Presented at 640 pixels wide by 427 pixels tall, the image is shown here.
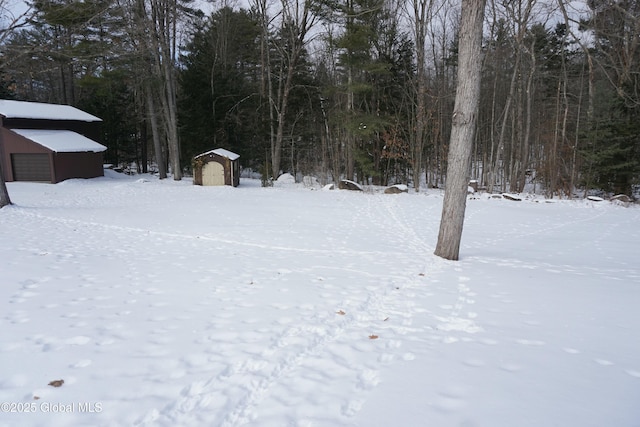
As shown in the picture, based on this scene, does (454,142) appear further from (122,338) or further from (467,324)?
(122,338)

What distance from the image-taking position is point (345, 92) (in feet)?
69.7

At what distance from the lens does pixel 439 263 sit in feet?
22.6

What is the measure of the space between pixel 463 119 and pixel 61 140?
23458 millimetres

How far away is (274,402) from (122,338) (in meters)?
1.78

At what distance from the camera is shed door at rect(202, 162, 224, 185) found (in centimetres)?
2111

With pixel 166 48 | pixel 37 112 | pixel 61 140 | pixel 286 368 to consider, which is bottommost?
pixel 286 368

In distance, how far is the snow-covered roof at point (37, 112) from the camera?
21547mm

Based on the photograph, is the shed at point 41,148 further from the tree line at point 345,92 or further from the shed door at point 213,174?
the shed door at point 213,174

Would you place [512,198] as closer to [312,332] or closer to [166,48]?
[312,332]

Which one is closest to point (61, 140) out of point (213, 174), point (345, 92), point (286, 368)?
point (213, 174)

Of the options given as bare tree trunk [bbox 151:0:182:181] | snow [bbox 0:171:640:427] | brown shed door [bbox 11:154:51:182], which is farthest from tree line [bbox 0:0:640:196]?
snow [bbox 0:171:640:427]

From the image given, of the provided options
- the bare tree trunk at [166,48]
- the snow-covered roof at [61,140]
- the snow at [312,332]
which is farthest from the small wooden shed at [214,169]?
the snow at [312,332]

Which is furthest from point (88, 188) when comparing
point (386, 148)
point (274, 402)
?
point (274, 402)

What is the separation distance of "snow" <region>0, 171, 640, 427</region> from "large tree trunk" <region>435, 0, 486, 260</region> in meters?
0.70
